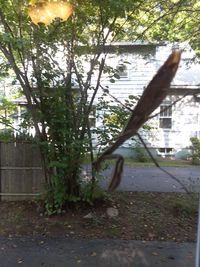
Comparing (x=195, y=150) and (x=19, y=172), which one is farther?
(x=195, y=150)

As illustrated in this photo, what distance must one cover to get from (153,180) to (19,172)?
4.44 meters

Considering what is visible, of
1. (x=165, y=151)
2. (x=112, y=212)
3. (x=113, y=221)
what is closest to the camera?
(x=113, y=221)

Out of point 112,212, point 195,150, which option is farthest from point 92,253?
point 195,150

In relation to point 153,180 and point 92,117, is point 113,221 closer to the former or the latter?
point 92,117

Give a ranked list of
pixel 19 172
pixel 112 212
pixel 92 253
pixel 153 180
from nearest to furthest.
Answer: pixel 92 253
pixel 112 212
pixel 19 172
pixel 153 180

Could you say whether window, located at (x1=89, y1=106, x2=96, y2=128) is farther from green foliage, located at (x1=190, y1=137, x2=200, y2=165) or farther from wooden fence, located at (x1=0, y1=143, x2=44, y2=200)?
green foliage, located at (x1=190, y1=137, x2=200, y2=165)

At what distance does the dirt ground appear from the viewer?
6.83m

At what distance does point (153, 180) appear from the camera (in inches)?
457

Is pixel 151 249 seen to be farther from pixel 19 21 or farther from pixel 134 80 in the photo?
pixel 134 80

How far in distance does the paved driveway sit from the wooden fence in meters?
1.53

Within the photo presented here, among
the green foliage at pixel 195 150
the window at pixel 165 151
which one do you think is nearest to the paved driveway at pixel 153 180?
the green foliage at pixel 195 150

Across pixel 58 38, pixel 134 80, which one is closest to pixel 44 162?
pixel 58 38

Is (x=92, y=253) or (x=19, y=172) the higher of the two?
(x=19, y=172)

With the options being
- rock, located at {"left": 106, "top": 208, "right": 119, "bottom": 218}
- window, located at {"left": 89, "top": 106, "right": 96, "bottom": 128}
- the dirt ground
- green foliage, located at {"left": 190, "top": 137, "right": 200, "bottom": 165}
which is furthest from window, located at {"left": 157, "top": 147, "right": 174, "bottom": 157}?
window, located at {"left": 89, "top": 106, "right": 96, "bottom": 128}
